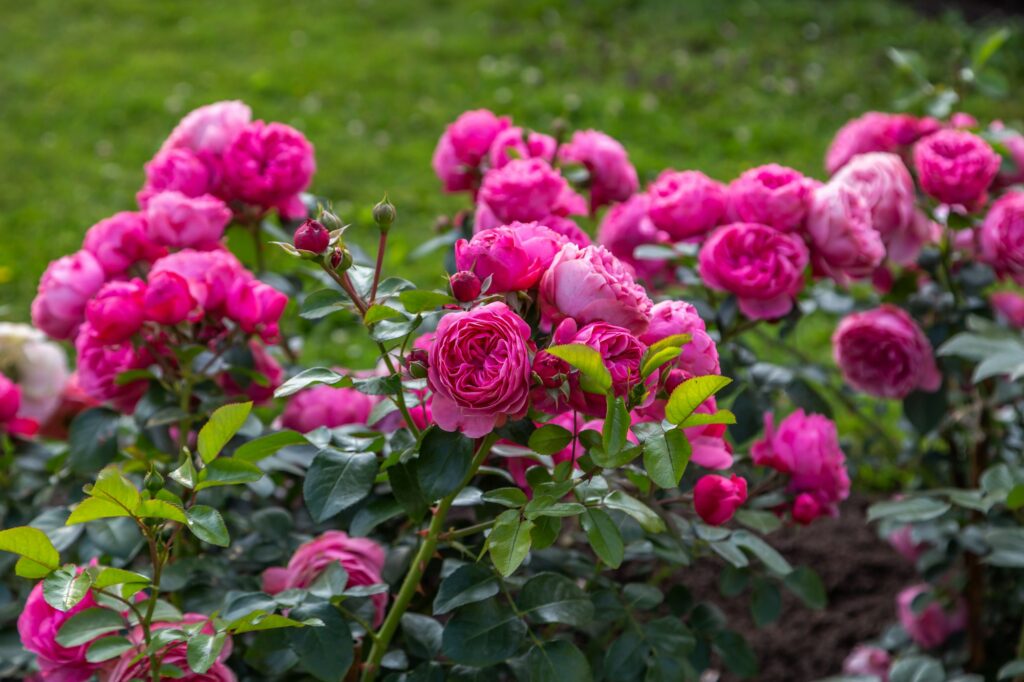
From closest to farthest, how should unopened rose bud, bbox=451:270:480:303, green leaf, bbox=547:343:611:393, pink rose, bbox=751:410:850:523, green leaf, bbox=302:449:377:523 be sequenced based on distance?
green leaf, bbox=547:343:611:393 < unopened rose bud, bbox=451:270:480:303 < green leaf, bbox=302:449:377:523 < pink rose, bbox=751:410:850:523

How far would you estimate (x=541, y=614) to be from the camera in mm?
1246

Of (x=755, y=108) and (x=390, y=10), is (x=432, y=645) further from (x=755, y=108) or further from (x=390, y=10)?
(x=390, y=10)

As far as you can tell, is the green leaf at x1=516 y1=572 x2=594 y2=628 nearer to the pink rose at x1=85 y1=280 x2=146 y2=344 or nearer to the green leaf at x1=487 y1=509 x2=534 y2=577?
the green leaf at x1=487 y1=509 x2=534 y2=577

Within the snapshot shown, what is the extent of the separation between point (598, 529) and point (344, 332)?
8.88 feet

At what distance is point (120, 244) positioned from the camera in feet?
5.06

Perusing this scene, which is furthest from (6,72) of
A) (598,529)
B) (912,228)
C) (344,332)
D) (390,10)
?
(598,529)

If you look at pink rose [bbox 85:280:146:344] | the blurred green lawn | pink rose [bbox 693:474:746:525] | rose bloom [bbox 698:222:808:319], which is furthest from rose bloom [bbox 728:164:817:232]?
the blurred green lawn

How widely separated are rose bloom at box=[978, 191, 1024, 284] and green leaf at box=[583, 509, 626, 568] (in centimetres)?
96

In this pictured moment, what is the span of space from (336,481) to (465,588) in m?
0.18

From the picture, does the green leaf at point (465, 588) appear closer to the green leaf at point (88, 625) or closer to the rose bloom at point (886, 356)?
the green leaf at point (88, 625)

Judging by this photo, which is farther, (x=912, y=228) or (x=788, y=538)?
(x=788, y=538)

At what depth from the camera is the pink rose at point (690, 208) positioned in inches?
63.5

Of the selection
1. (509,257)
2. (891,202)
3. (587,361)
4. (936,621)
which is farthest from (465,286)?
(936,621)

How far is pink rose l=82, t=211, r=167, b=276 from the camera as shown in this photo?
1.54 meters
